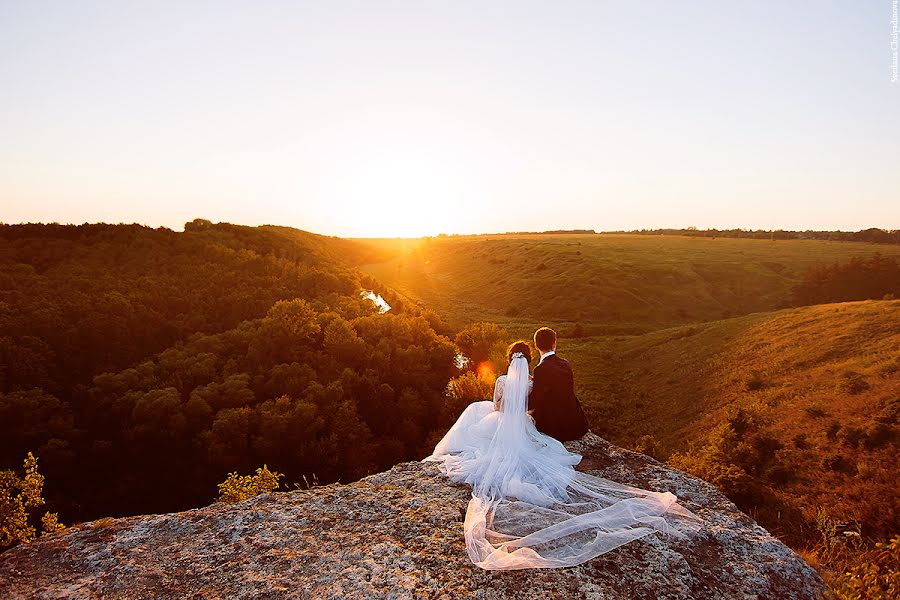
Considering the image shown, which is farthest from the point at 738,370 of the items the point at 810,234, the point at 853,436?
the point at 810,234

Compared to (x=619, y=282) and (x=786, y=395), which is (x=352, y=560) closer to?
(x=786, y=395)

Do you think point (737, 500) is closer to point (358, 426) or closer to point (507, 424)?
point (507, 424)

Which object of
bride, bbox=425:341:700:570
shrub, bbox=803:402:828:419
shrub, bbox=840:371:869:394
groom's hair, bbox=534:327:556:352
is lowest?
shrub, bbox=803:402:828:419

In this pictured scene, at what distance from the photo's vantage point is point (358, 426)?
2164 cm

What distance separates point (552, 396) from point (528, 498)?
2.52m

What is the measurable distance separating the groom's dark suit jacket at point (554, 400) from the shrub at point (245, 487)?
6.12 meters

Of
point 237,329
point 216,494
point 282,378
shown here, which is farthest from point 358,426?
point 237,329

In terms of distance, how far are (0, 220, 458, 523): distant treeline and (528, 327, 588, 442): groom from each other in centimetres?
1236

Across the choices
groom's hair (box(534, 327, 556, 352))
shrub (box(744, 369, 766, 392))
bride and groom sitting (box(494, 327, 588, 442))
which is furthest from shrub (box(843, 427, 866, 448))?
groom's hair (box(534, 327, 556, 352))

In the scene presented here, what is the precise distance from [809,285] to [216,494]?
289 feet

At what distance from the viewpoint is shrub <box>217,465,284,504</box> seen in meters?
9.91

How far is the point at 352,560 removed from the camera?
670 cm

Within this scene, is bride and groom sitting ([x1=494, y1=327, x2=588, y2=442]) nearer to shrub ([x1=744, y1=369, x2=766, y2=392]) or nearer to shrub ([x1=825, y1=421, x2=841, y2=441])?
shrub ([x1=825, y1=421, x2=841, y2=441])

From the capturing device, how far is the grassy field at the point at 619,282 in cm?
7219
